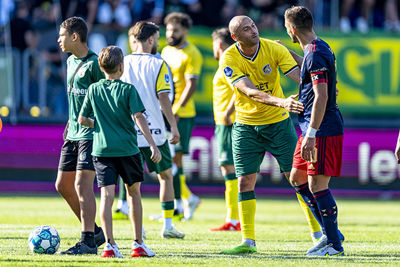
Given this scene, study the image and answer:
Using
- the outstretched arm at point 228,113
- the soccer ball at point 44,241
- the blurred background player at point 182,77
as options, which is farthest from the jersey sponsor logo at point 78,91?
the blurred background player at point 182,77

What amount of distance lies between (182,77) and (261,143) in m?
4.18

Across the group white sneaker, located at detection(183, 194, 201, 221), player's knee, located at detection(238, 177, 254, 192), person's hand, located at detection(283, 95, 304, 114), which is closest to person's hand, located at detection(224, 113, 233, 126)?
white sneaker, located at detection(183, 194, 201, 221)

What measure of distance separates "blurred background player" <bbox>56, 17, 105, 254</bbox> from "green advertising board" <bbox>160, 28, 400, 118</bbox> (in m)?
9.55

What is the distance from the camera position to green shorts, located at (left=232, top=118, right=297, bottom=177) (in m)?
8.02

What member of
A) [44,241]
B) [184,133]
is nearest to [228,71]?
[44,241]

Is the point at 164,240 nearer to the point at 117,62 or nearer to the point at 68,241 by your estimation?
the point at 68,241

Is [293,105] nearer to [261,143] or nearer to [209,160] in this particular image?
[261,143]

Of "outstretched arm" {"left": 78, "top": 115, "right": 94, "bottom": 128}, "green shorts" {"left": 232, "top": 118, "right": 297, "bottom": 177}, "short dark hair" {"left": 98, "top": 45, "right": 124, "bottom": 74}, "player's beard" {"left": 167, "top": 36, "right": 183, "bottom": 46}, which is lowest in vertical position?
"green shorts" {"left": 232, "top": 118, "right": 297, "bottom": 177}

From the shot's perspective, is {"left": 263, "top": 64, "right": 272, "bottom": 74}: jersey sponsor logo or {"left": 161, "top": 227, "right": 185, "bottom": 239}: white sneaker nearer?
{"left": 263, "top": 64, "right": 272, "bottom": 74}: jersey sponsor logo

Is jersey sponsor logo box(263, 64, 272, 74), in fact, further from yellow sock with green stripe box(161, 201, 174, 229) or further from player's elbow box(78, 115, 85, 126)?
yellow sock with green stripe box(161, 201, 174, 229)

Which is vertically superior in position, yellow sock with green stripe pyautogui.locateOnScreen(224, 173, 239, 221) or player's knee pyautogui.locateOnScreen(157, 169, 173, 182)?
player's knee pyautogui.locateOnScreen(157, 169, 173, 182)

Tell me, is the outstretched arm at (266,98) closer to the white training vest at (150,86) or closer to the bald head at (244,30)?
the bald head at (244,30)

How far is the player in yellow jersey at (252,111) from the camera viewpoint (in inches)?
307

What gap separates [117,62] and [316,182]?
2187 mm
